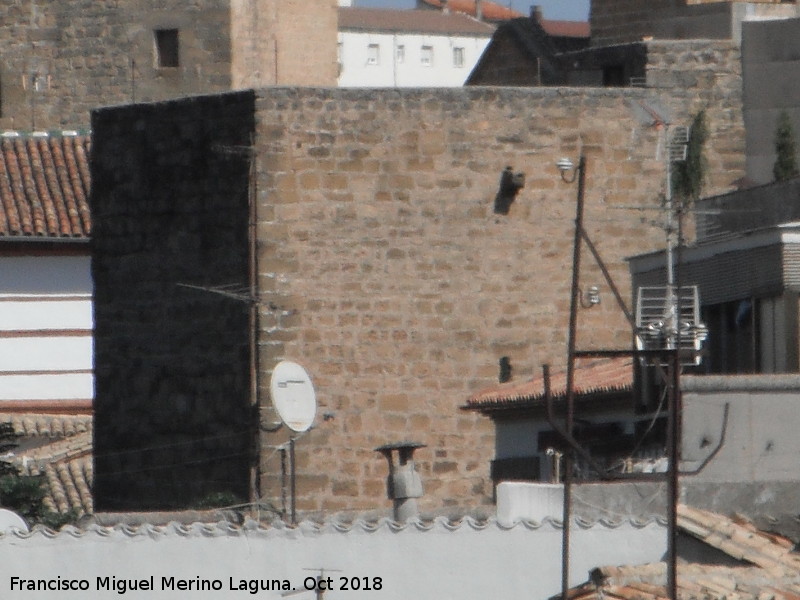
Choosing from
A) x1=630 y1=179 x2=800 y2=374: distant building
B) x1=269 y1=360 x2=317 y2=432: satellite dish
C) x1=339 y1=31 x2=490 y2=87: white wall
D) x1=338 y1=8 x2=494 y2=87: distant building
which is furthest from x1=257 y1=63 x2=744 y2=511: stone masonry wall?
x1=338 y1=8 x2=494 y2=87: distant building

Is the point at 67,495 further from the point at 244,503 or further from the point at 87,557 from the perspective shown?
the point at 87,557

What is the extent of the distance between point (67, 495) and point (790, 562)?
13.6 metres

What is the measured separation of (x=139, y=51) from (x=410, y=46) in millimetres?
46369

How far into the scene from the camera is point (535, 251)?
22266mm

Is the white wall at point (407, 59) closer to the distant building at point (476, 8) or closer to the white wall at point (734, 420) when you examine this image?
the distant building at point (476, 8)

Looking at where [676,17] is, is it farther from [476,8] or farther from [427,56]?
[476,8]

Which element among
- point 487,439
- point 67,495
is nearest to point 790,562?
point 487,439

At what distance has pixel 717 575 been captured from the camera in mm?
14359

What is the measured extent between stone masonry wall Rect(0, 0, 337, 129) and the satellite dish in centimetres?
1519

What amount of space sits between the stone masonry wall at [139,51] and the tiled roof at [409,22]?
43517 mm

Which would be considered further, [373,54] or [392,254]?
[373,54]

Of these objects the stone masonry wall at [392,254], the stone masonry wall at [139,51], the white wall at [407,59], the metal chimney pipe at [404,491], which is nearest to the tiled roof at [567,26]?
the white wall at [407,59]

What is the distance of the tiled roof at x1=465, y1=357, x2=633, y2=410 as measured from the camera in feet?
61.2

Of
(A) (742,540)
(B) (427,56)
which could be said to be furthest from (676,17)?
(B) (427,56)
